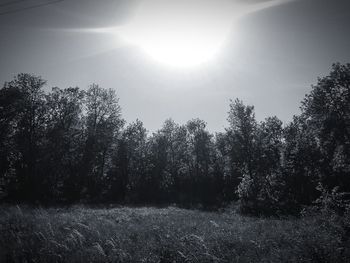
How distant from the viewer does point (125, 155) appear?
53.5 metres

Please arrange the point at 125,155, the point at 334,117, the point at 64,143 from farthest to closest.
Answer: the point at 125,155, the point at 64,143, the point at 334,117

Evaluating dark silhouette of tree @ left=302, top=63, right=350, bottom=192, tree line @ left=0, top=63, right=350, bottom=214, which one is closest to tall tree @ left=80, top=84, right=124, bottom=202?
tree line @ left=0, top=63, right=350, bottom=214

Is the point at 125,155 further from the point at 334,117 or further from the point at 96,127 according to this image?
the point at 334,117

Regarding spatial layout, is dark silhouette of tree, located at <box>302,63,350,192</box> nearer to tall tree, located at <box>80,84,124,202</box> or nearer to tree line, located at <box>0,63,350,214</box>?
tree line, located at <box>0,63,350,214</box>

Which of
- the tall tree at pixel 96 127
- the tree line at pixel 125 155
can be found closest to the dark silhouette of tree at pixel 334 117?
the tree line at pixel 125 155

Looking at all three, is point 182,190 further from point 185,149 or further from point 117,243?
point 117,243

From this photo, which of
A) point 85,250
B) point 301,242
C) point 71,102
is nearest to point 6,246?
point 85,250

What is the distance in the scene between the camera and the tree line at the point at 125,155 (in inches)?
1240

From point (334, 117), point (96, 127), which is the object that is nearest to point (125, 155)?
point (96, 127)

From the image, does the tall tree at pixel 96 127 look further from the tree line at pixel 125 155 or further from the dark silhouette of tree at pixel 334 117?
the dark silhouette of tree at pixel 334 117

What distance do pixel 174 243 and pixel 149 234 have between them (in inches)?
83.9

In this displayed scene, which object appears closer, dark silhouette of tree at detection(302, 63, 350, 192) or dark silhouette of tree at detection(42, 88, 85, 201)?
dark silhouette of tree at detection(302, 63, 350, 192)

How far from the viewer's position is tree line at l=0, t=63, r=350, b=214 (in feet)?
103

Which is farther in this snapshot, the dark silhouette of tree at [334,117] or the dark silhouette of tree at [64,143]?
the dark silhouette of tree at [64,143]
